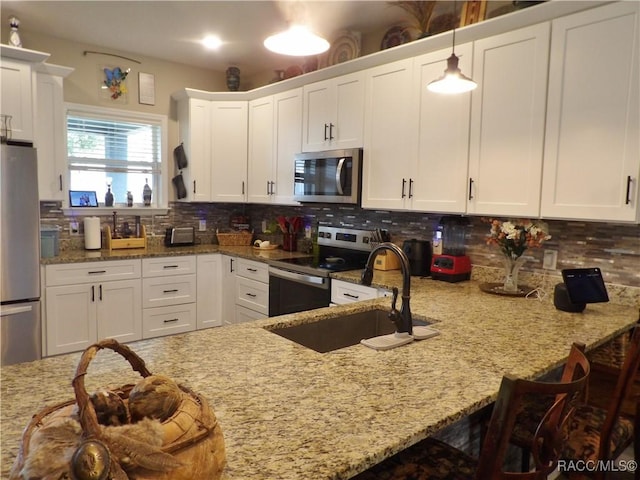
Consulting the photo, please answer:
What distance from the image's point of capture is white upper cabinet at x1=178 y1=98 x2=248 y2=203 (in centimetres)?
420

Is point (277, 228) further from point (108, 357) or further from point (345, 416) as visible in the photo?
point (345, 416)

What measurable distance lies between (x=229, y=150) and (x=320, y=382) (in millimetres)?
3458

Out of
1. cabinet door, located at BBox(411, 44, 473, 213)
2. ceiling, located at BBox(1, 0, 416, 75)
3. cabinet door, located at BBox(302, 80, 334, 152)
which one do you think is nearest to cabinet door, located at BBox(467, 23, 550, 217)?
cabinet door, located at BBox(411, 44, 473, 213)

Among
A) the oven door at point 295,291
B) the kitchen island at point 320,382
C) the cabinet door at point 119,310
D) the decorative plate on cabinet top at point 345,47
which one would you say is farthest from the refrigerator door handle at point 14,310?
the decorative plate on cabinet top at point 345,47

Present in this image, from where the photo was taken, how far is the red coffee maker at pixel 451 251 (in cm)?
271

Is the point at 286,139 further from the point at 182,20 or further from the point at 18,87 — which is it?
the point at 18,87

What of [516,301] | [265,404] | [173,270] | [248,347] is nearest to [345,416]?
[265,404]

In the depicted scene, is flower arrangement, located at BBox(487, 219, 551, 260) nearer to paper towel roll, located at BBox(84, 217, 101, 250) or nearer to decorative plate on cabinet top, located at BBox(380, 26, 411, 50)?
decorative plate on cabinet top, located at BBox(380, 26, 411, 50)

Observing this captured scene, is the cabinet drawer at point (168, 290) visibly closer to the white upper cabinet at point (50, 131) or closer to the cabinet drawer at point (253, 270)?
the cabinet drawer at point (253, 270)

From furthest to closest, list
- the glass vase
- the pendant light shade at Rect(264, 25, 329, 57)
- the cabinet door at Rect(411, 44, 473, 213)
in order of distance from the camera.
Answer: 1. the cabinet door at Rect(411, 44, 473, 213)
2. the glass vase
3. the pendant light shade at Rect(264, 25, 329, 57)

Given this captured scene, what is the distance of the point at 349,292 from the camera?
9.30 feet

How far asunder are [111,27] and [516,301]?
357cm

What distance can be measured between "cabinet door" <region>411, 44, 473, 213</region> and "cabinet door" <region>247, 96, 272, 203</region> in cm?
163

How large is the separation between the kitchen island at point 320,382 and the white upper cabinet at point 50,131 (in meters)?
2.60
